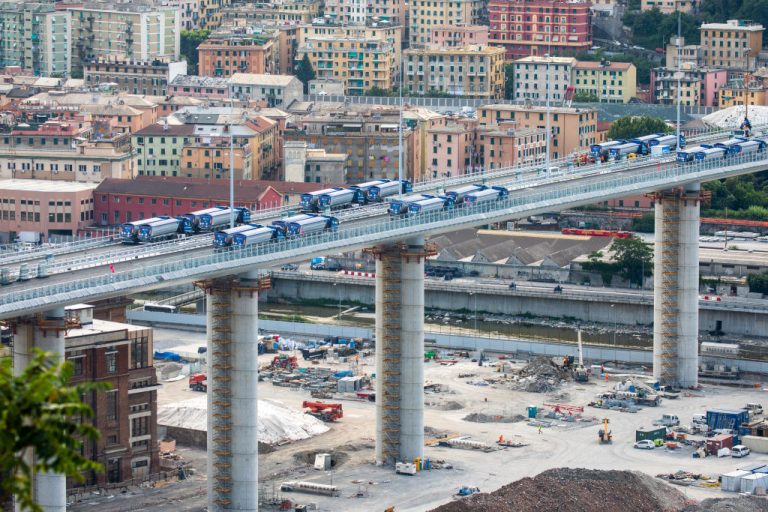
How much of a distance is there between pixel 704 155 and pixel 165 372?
831 inches

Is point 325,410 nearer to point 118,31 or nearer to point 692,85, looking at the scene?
point 692,85

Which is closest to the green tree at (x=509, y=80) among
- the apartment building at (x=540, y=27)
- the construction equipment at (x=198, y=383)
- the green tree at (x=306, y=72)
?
the apartment building at (x=540, y=27)

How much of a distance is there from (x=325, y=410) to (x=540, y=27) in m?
90.1

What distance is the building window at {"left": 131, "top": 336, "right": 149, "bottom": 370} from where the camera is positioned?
6197 centimetres

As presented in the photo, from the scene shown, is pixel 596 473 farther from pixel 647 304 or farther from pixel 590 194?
pixel 647 304

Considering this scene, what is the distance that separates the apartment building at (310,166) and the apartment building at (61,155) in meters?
8.50

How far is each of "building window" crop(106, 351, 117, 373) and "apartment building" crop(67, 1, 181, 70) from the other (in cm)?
9306

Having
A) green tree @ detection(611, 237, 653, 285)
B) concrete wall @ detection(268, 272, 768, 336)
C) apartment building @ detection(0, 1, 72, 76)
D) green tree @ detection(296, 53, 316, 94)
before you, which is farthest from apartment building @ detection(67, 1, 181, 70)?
green tree @ detection(611, 237, 653, 285)

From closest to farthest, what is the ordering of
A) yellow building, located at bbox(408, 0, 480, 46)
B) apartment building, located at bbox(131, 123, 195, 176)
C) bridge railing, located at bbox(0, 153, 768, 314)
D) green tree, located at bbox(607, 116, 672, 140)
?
bridge railing, located at bbox(0, 153, 768, 314) → apartment building, located at bbox(131, 123, 195, 176) → green tree, located at bbox(607, 116, 672, 140) → yellow building, located at bbox(408, 0, 480, 46)

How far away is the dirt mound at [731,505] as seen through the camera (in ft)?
190

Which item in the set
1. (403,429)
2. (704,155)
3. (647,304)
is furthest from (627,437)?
(647,304)

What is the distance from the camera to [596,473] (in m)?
60.3

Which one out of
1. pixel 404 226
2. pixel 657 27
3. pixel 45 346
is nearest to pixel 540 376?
pixel 404 226

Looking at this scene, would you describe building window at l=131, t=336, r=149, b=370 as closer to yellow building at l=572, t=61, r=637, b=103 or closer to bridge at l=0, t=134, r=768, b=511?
bridge at l=0, t=134, r=768, b=511
